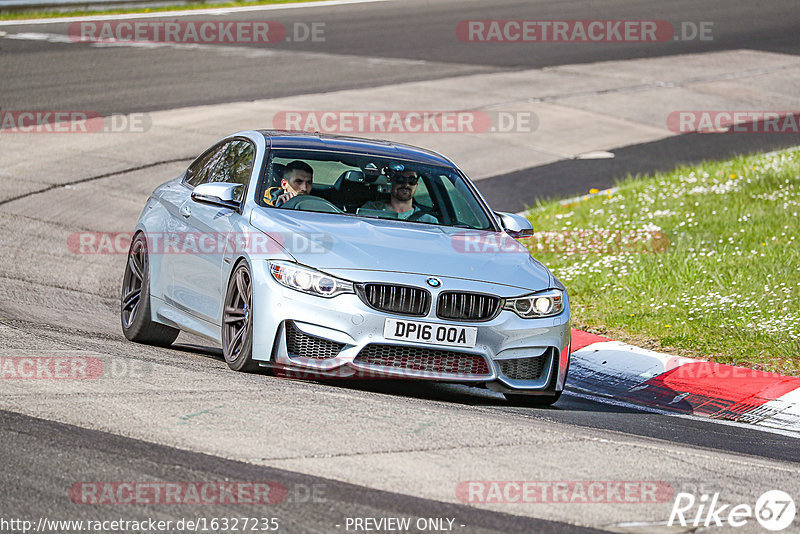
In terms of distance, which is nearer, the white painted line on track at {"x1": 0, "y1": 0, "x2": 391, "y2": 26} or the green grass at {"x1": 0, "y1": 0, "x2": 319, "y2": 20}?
the white painted line on track at {"x1": 0, "y1": 0, "x2": 391, "y2": 26}

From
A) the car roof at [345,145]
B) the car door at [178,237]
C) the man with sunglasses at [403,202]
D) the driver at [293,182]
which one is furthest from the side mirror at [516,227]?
the car door at [178,237]

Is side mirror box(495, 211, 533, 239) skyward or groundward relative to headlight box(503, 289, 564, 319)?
skyward

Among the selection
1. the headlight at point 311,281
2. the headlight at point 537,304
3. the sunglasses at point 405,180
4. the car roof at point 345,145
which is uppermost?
the car roof at point 345,145

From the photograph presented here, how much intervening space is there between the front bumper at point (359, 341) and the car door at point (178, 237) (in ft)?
3.91

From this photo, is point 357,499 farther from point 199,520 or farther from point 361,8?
point 361,8

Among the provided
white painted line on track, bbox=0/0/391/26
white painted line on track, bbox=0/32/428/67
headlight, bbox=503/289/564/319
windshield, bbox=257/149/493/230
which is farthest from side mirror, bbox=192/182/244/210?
white painted line on track, bbox=0/0/391/26

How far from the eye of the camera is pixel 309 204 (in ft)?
26.9

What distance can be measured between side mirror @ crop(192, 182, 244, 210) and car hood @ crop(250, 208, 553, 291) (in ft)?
0.79

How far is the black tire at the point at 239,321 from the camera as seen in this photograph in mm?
7281

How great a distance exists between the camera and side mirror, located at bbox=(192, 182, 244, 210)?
8.06 meters

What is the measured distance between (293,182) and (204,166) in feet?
4.14

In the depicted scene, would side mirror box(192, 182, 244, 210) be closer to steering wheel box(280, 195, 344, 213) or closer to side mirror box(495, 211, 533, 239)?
steering wheel box(280, 195, 344, 213)

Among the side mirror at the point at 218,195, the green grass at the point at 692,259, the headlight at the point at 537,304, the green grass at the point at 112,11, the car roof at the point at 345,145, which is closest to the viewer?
the headlight at the point at 537,304

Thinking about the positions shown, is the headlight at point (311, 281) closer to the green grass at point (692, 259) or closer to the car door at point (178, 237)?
the car door at point (178, 237)
